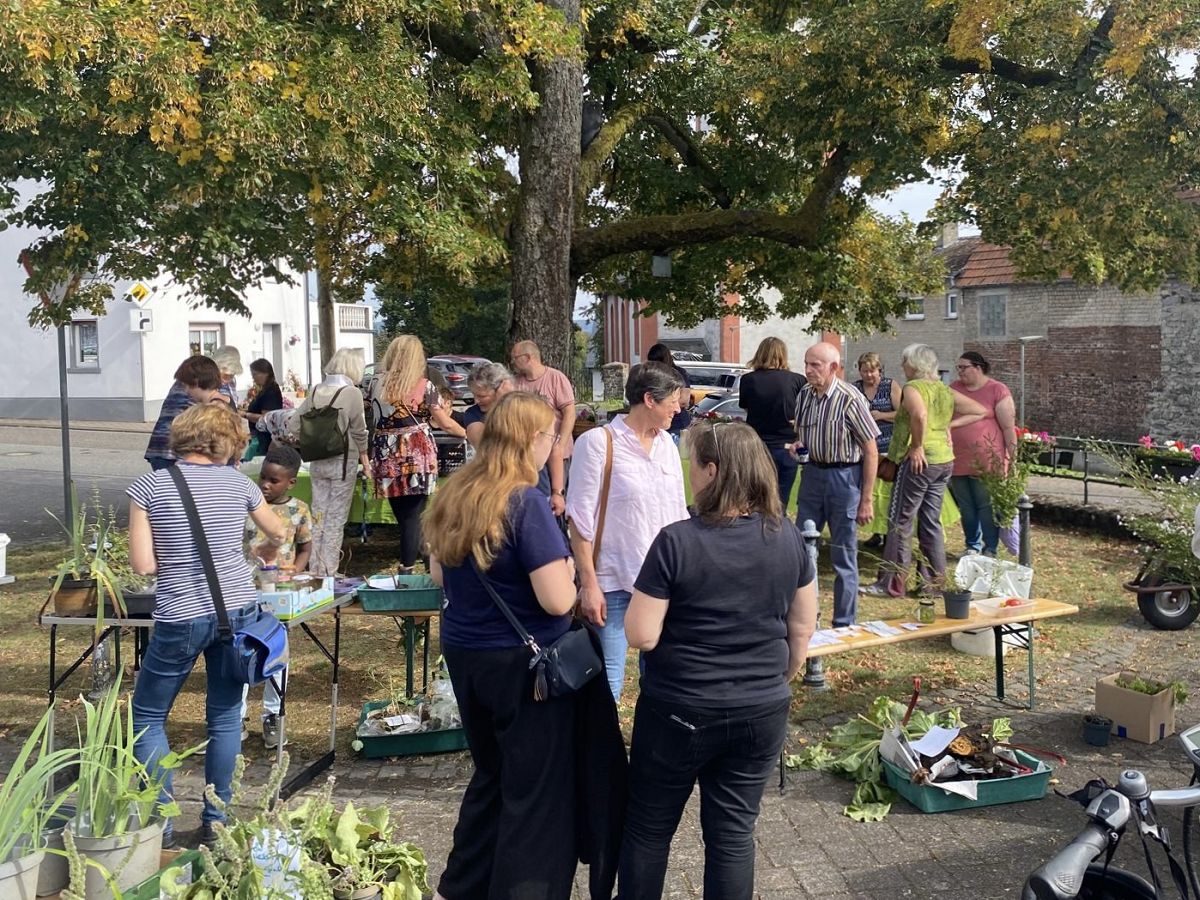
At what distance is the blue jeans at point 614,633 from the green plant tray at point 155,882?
6.61 feet

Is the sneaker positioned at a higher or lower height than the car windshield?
lower

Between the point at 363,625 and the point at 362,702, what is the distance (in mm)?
1669

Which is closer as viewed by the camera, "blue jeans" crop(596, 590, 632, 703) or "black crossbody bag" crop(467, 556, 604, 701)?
"black crossbody bag" crop(467, 556, 604, 701)

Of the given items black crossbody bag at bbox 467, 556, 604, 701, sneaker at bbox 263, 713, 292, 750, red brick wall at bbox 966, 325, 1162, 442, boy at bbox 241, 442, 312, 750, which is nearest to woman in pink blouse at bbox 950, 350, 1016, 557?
boy at bbox 241, 442, 312, 750

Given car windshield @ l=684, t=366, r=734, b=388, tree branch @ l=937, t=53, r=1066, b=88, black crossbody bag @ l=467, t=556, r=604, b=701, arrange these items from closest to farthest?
black crossbody bag @ l=467, t=556, r=604, b=701 → tree branch @ l=937, t=53, r=1066, b=88 → car windshield @ l=684, t=366, r=734, b=388

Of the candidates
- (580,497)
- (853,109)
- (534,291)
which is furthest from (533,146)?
(580,497)

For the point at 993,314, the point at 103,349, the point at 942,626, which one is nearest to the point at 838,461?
the point at 942,626

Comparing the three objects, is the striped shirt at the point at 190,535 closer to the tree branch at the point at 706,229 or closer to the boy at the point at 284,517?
the boy at the point at 284,517

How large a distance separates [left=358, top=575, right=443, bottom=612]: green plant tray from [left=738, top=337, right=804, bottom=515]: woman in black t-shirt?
360cm

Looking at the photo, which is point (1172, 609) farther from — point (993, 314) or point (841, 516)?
point (993, 314)

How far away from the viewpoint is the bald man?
766 cm

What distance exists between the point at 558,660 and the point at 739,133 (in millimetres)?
10260

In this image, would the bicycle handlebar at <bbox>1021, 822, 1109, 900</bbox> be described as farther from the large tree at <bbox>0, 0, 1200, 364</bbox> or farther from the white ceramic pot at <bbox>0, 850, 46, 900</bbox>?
the large tree at <bbox>0, 0, 1200, 364</bbox>

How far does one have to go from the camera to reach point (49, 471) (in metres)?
17.4
